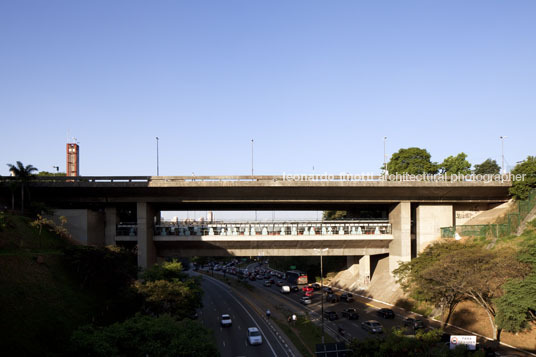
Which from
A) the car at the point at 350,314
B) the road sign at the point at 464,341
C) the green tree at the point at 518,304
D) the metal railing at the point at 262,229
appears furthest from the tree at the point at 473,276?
the metal railing at the point at 262,229

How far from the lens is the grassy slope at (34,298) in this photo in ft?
106

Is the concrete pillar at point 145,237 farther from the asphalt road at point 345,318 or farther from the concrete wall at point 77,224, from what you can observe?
the asphalt road at point 345,318

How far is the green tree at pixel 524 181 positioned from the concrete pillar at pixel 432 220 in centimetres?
995

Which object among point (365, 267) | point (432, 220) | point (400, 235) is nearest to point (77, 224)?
point (400, 235)

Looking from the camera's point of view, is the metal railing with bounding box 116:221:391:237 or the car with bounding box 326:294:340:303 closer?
the metal railing with bounding box 116:221:391:237

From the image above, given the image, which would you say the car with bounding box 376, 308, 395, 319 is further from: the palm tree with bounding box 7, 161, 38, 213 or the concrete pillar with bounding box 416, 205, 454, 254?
the palm tree with bounding box 7, 161, 38, 213

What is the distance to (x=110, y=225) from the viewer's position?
66.5m

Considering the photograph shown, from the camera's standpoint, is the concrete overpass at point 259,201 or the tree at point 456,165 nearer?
the concrete overpass at point 259,201

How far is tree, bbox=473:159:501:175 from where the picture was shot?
147750 mm

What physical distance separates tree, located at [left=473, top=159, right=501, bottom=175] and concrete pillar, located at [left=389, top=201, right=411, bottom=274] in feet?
319

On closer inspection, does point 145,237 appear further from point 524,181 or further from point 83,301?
point 524,181

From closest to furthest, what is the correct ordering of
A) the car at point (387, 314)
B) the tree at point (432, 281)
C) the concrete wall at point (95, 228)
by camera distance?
the tree at point (432, 281) < the car at point (387, 314) < the concrete wall at point (95, 228)

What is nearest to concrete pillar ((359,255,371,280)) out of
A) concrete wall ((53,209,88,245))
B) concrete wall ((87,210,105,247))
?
concrete wall ((87,210,105,247))

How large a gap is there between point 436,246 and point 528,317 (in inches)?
709
